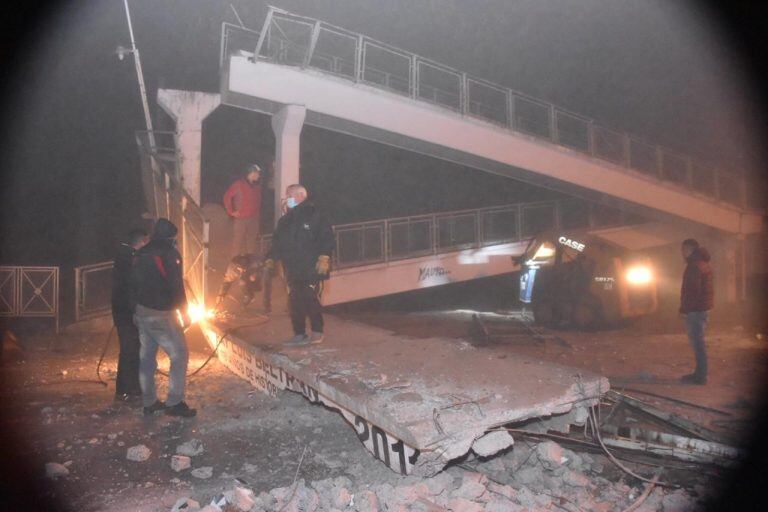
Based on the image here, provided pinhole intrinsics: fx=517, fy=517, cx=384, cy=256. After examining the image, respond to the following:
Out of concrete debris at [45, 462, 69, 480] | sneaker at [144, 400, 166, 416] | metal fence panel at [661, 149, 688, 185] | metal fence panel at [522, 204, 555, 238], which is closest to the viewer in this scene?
concrete debris at [45, 462, 69, 480]

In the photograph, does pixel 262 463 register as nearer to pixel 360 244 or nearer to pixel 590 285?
pixel 360 244

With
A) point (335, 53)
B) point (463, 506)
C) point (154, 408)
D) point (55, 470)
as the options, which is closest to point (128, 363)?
point (154, 408)

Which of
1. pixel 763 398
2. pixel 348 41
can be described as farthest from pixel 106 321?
pixel 763 398

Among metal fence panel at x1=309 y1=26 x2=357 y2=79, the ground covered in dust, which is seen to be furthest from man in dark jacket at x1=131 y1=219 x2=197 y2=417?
metal fence panel at x1=309 y1=26 x2=357 y2=79

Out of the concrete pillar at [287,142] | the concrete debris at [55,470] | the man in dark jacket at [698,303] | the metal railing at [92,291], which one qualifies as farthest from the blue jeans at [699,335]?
the metal railing at [92,291]

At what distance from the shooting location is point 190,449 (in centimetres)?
435

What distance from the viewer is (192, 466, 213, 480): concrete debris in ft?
12.9

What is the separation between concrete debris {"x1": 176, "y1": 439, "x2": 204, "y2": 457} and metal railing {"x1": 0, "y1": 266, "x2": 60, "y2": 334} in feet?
27.8

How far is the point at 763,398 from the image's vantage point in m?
6.10

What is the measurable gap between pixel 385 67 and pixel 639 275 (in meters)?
6.93

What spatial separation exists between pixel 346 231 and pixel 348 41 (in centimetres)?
398

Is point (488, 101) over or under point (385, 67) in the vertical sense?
under

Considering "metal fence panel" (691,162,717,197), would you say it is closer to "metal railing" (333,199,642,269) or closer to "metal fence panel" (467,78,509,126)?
"metal railing" (333,199,642,269)

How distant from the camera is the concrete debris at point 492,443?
345 cm
